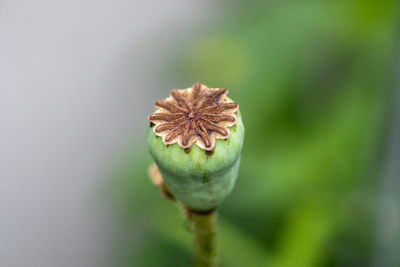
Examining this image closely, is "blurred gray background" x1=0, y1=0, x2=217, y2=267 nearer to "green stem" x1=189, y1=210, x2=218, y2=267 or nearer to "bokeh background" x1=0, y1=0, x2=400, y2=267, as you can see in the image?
"bokeh background" x1=0, y1=0, x2=400, y2=267

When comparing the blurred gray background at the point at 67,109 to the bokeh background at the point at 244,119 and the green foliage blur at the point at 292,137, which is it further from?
the green foliage blur at the point at 292,137

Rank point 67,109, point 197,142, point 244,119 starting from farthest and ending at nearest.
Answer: point 67,109 < point 244,119 < point 197,142

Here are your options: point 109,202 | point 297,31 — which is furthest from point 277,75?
point 109,202

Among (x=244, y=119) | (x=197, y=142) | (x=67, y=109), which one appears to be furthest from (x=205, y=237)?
(x=67, y=109)

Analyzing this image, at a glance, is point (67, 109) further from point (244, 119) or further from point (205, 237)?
point (205, 237)

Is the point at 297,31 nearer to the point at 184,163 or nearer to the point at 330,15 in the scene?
the point at 330,15

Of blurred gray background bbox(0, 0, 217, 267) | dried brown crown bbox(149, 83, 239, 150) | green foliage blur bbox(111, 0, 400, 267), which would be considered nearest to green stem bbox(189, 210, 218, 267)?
dried brown crown bbox(149, 83, 239, 150)
